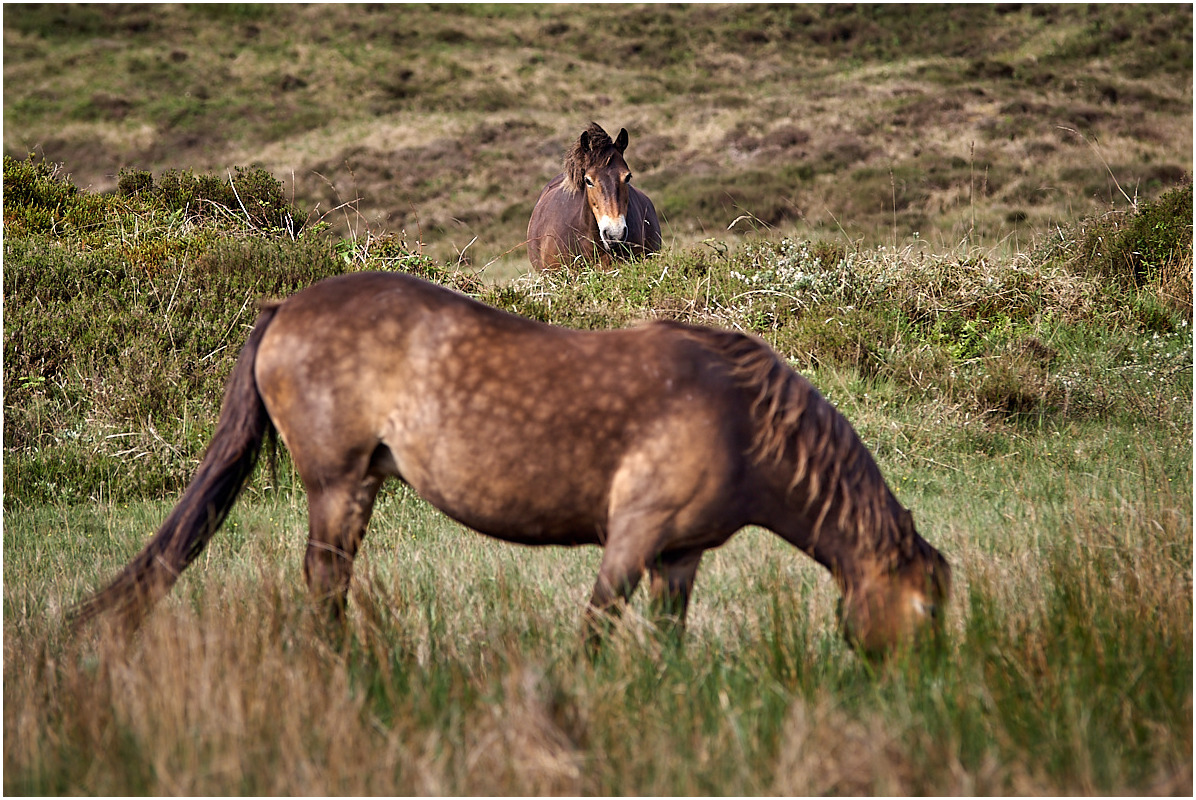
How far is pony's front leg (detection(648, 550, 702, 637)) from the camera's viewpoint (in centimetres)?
333

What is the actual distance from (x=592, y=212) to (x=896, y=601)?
7319 mm

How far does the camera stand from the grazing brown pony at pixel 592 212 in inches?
376

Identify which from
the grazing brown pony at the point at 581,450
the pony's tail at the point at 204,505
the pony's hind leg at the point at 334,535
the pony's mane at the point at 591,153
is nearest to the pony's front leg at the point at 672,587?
the grazing brown pony at the point at 581,450

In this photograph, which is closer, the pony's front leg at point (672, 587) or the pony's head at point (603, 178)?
the pony's front leg at point (672, 587)

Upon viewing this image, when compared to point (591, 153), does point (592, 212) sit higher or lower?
lower

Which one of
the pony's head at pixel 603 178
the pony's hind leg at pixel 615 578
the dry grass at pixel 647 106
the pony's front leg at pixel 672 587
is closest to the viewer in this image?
the pony's hind leg at pixel 615 578

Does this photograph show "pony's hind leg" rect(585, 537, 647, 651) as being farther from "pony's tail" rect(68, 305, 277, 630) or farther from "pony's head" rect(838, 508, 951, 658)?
"pony's tail" rect(68, 305, 277, 630)

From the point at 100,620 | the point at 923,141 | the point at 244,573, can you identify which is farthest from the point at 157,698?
the point at 923,141

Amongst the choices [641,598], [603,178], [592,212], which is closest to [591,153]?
[603,178]

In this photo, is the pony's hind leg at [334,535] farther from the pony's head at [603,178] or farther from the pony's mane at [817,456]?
the pony's head at [603,178]

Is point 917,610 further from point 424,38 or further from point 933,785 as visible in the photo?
point 424,38

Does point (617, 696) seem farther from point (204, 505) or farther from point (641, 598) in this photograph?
point (204, 505)

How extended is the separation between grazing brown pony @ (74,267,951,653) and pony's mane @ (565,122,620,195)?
6.54m

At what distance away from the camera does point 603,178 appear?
31.2ft
